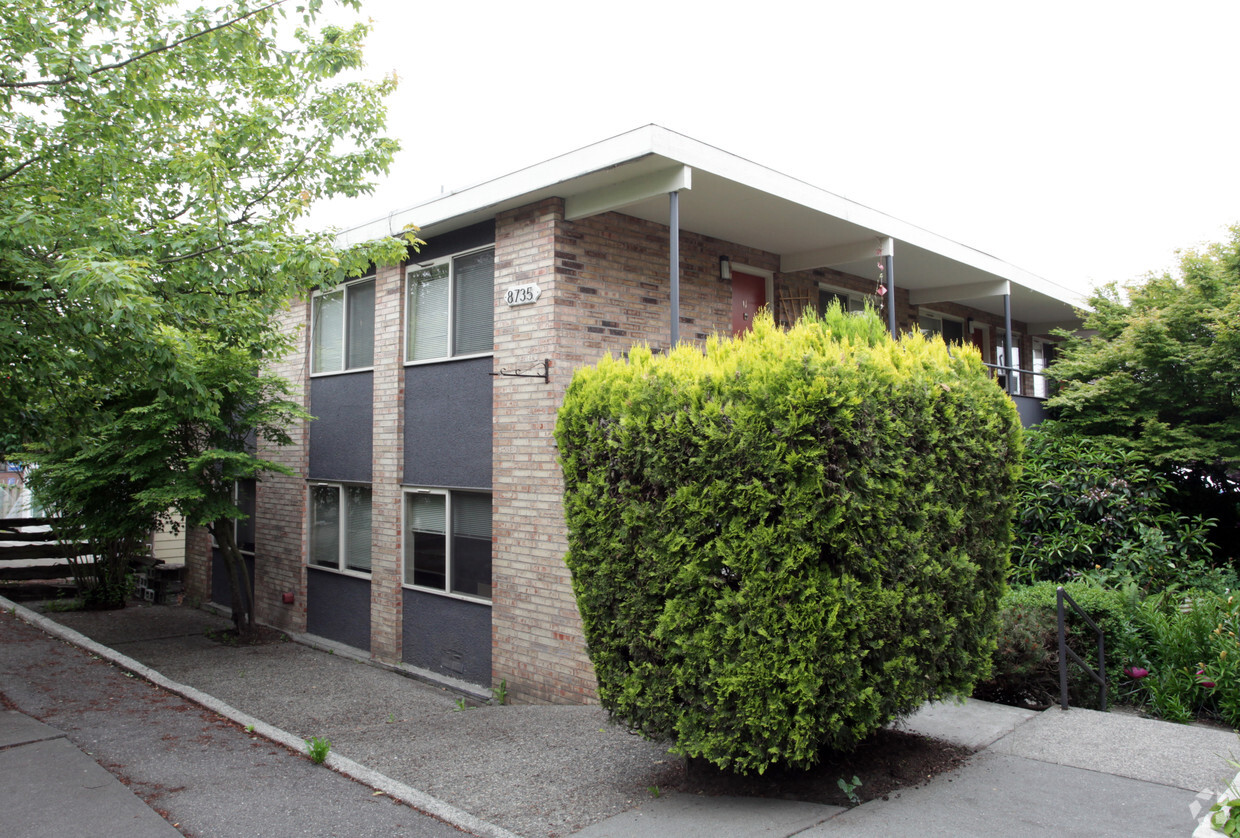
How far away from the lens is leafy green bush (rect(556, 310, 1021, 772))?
440 centimetres

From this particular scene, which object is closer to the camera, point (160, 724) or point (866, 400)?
point (866, 400)

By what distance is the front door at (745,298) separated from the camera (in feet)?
33.1

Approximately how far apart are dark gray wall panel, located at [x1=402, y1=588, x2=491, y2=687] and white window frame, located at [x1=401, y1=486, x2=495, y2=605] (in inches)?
2.5

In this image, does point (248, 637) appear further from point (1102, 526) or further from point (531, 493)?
point (1102, 526)

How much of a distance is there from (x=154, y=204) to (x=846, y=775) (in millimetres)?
7920

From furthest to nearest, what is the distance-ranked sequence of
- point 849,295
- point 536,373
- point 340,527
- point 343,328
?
1. point 849,295
2. point 343,328
3. point 340,527
4. point 536,373

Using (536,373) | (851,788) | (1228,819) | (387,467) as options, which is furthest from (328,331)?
(1228,819)

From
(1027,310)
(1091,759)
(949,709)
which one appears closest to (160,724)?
(949,709)

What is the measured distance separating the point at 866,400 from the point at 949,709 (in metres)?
3.51

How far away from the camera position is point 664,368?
16.6ft

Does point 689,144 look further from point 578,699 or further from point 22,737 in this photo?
point 22,737

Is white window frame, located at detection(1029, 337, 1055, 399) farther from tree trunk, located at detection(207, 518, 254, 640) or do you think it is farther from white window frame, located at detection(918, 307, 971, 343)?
tree trunk, located at detection(207, 518, 254, 640)

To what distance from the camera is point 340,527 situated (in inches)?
459

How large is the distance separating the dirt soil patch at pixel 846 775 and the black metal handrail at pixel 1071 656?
4.52 feet
